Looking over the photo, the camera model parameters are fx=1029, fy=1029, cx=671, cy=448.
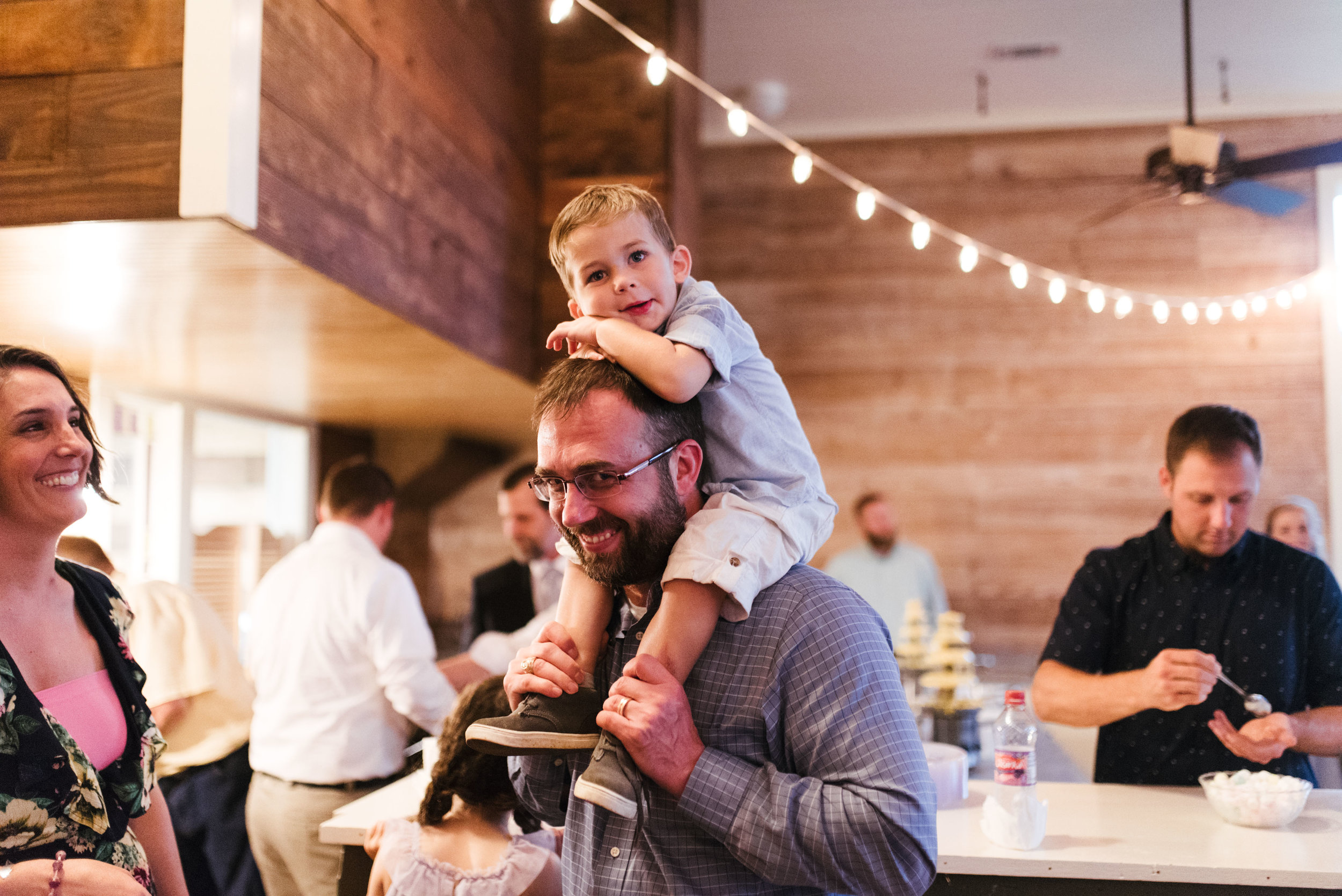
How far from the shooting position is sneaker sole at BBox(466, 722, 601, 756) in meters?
1.26

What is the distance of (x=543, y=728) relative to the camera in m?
1.30

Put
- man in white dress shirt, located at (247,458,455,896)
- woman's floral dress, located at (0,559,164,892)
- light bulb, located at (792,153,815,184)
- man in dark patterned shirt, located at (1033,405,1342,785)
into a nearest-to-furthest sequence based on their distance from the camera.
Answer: woman's floral dress, located at (0,559,164,892) → man in dark patterned shirt, located at (1033,405,1342,785) → man in white dress shirt, located at (247,458,455,896) → light bulb, located at (792,153,815,184)

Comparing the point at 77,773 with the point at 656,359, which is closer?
the point at 656,359

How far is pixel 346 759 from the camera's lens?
3.09 m

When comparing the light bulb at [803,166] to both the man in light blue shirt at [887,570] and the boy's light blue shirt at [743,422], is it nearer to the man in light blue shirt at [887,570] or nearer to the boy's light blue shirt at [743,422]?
the boy's light blue shirt at [743,422]

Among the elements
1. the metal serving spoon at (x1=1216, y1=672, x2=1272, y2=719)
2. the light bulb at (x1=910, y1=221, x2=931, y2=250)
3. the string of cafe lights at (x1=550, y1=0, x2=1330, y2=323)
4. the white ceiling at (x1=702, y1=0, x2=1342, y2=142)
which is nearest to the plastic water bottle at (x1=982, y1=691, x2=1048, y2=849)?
the metal serving spoon at (x1=1216, y1=672, x2=1272, y2=719)

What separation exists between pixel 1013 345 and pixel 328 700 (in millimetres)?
4186

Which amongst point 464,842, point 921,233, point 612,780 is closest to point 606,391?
point 612,780

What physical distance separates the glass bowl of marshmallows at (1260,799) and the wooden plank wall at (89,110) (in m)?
2.32

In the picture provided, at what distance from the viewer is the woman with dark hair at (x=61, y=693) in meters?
1.48

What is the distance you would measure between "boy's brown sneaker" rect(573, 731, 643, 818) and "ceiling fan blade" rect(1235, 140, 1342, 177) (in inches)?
130

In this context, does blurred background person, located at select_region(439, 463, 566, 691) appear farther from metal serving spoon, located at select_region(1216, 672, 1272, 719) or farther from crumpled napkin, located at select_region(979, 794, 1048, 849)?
metal serving spoon, located at select_region(1216, 672, 1272, 719)

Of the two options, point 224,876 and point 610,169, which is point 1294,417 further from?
point 224,876

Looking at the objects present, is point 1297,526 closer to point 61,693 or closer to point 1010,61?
point 1010,61
